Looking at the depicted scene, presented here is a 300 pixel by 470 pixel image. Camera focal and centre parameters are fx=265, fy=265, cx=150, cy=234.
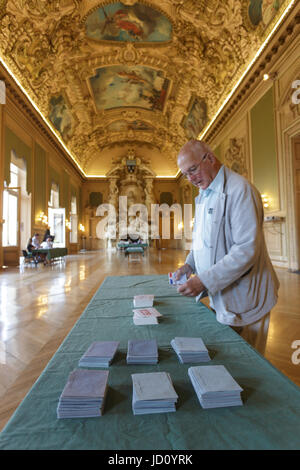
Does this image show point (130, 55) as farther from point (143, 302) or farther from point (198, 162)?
point (143, 302)

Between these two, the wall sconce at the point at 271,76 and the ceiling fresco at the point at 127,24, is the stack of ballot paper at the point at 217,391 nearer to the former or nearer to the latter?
the wall sconce at the point at 271,76

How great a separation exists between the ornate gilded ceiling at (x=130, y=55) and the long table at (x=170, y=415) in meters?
9.24

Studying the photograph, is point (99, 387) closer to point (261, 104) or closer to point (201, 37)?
point (261, 104)

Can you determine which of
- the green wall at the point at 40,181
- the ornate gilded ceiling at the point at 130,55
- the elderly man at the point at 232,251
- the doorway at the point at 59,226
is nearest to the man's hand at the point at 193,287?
the elderly man at the point at 232,251

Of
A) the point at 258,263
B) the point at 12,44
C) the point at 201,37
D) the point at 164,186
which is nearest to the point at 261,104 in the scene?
the point at 201,37

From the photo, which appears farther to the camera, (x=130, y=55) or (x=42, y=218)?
(x=130, y=55)

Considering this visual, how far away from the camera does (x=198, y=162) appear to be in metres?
1.48

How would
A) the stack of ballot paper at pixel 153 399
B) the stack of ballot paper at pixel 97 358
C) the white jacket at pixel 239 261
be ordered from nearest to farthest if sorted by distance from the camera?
the stack of ballot paper at pixel 153 399
the stack of ballot paper at pixel 97 358
the white jacket at pixel 239 261

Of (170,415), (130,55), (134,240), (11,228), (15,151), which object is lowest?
(170,415)

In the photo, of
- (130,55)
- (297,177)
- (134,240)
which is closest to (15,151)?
(130,55)

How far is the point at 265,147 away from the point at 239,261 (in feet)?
28.3

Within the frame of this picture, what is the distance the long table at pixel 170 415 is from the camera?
561mm

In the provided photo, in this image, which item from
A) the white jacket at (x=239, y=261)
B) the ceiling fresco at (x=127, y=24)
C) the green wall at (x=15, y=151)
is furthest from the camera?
the ceiling fresco at (x=127, y=24)
